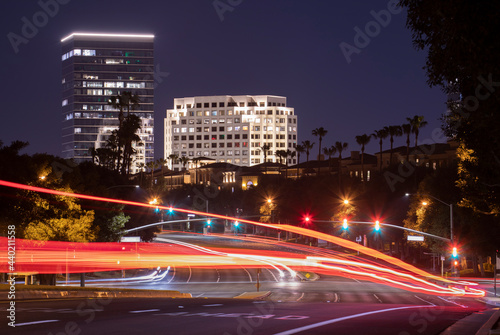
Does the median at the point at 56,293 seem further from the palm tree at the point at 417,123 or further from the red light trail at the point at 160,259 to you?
the palm tree at the point at 417,123

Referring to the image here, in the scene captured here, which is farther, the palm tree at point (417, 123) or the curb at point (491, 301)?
the palm tree at point (417, 123)

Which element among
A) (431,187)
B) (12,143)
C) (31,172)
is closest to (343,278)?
(431,187)

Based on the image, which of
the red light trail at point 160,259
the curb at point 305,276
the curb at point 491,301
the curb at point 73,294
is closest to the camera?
the curb at point 73,294

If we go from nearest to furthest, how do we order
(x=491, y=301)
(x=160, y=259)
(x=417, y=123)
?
(x=491, y=301) < (x=160, y=259) < (x=417, y=123)

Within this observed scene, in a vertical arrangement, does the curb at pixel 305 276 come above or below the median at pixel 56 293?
below

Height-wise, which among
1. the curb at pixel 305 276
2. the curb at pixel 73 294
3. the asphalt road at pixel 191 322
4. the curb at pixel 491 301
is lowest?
the curb at pixel 305 276

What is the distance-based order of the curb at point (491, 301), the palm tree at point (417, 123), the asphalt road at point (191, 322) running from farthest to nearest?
the palm tree at point (417, 123) → the curb at point (491, 301) → the asphalt road at point (191, 322)

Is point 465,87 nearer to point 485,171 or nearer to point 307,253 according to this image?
point 485,171

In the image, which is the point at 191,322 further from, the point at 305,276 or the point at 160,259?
the point at 160,259

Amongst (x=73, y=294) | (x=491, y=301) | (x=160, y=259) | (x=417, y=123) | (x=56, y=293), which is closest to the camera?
(x=56, y=293)

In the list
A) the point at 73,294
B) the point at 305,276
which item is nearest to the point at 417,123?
the point at 305,276

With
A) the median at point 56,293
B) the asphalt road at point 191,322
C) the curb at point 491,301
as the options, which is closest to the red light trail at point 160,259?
the curb at point 491,301

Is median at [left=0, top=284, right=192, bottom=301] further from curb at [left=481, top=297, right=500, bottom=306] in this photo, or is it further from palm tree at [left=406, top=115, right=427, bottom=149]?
palm tree at [left=406, top=115, right=427, bottom=149]

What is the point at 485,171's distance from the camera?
22.3 metres
